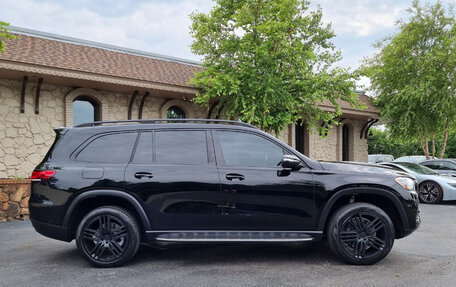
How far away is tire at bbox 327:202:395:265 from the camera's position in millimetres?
4551

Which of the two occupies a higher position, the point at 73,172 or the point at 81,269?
the point at 73,172

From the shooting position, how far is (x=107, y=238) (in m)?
4.57

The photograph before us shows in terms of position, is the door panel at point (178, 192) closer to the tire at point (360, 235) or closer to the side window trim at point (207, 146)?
the side window trim at point (207, 146)

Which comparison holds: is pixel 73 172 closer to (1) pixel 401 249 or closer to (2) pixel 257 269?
(2) pixel 257 269

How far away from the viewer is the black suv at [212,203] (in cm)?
455

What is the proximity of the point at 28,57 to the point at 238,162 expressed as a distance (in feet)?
27.6

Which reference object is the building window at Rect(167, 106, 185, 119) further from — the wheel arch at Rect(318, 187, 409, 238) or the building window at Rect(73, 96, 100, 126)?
the wheel arch at Rect(318, 187, 409, 238)

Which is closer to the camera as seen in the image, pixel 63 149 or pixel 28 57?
pixel 63 149

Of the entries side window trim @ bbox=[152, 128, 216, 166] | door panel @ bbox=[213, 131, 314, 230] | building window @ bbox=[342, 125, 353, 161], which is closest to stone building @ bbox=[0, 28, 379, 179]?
side window trim @ bbox=[152, 128, 216, 166]

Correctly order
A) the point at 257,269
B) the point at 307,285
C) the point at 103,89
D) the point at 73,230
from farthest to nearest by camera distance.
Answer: the point at 103,89 → the point at 73,230 → the point at 257,269 → the point at 307,285

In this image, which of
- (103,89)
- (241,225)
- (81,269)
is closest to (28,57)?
(103,89)

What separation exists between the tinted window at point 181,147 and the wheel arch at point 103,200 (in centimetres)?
63

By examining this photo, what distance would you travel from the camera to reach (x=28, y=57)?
10172 millimetres

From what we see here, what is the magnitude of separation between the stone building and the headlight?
9.16 meters
